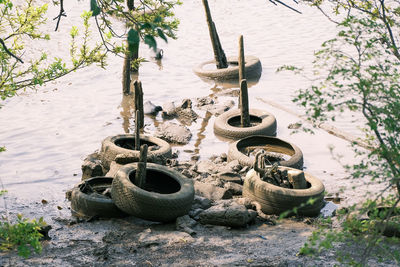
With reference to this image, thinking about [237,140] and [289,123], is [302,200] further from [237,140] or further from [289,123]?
[289,123]

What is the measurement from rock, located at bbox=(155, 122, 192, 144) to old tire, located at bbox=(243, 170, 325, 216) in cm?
406

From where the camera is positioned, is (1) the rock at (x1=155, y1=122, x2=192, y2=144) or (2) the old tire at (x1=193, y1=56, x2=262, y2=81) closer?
(1) the rock at (x1=155, y1=122, x2=192, y2=144)

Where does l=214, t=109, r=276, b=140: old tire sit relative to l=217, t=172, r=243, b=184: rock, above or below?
above

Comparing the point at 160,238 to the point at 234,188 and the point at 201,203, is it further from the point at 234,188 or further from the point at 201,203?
the point at 234,188

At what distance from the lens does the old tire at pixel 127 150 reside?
1143 cm

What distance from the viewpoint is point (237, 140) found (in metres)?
13.5

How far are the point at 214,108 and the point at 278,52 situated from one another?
6.07 metres

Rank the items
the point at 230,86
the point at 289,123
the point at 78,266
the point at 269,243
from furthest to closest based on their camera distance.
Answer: the point at 230,86 → the point at 289,123 → the point at 269,243 → the point at 78,266

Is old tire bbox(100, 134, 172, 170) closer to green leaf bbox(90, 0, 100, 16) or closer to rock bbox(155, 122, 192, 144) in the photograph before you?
rock bbox(155, 122, 192, 144)

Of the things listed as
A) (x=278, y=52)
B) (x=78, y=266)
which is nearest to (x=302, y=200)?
(x=78, y=266)

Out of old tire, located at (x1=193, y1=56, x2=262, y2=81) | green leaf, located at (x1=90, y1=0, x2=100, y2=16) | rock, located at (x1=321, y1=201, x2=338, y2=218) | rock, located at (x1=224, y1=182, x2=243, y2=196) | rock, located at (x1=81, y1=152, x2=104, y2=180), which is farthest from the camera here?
old tire, located at (x1=193, y1=56, x2=262, y2=81)

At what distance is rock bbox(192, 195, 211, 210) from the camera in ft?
32.2

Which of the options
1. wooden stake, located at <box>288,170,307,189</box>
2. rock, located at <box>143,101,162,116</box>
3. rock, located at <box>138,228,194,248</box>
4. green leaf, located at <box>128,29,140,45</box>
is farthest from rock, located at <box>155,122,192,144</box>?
green leaf, located at <box>128,29,140,45</box>

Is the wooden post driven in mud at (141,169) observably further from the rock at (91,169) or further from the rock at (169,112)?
the rock at (169,112)
